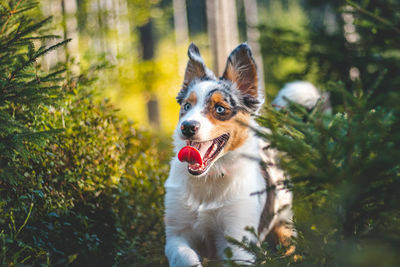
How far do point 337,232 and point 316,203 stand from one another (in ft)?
5.33

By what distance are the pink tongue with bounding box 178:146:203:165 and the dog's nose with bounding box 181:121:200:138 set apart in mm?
120

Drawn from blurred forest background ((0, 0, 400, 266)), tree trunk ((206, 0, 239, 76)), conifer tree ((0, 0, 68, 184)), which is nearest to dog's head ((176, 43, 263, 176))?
blurred forest background ((0, 0, 400, 266))

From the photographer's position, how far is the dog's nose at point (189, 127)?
298cm

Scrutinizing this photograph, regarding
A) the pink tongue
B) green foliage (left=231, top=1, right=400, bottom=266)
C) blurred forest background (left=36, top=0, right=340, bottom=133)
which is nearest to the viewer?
green foliage (left=231, top=1, right=400, bottom=266)

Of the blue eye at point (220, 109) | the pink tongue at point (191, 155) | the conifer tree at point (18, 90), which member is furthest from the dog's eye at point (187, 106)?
the conifer tree at point (18, 90)

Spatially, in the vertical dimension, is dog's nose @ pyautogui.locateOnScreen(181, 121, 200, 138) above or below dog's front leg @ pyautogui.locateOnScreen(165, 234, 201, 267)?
above

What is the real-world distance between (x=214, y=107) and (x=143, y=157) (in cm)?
135

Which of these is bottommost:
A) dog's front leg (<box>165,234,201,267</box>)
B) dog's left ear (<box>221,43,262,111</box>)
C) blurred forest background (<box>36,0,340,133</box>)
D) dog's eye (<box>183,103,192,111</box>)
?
dog's front leg (<box>165,234,201,267</box>)

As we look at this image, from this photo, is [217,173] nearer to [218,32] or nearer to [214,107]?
[214,107]

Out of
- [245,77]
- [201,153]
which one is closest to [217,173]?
[201,153]

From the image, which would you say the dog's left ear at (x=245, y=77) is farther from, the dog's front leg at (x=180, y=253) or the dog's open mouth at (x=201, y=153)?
the dog's front leg at (x=180, y=253)

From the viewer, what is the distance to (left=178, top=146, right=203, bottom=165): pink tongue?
10.1 ft

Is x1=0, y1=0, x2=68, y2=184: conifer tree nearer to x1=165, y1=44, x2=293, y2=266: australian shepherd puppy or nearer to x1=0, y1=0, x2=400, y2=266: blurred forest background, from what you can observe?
x1=0, y1=0, x2=400, y2=266: blurred forest background

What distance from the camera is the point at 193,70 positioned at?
151 inches
